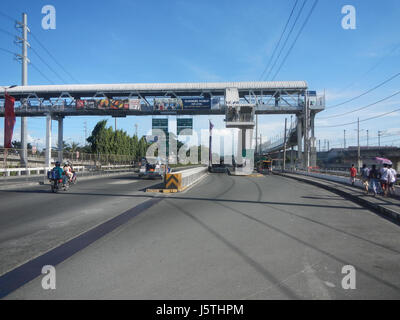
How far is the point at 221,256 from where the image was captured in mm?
4820

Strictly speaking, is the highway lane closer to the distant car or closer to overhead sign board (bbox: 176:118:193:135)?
the distant car

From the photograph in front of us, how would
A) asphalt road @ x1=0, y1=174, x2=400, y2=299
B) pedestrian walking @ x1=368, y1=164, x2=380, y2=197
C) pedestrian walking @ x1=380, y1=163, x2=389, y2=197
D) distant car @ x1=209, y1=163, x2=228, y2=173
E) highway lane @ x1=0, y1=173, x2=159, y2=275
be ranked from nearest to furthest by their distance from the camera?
1. asphalt road @ x1=0, y1=174, x2=400, y2=299
2. highway lane @ x1=0, y1=173, x2=159, y2=275
3. pedestrian walking @ x1=380, y1=163, x2=389, y2=197
4. pedestrian walking @ x1=368, y1=164, x2=380, y2=197
5. distant car @ x1=209, y1=163, x2=228, y2=173

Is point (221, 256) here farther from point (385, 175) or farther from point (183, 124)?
point (183, 124)

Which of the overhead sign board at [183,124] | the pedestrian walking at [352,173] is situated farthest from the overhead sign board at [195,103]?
the pedestrian walking at [352,173]

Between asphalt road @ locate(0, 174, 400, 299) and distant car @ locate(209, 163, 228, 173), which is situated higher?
distant car @ locate(209, 163, 228, 173)

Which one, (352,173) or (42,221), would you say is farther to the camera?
(352,173)

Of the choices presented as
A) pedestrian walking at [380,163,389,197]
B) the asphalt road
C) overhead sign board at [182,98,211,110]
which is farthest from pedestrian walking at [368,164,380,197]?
overhead sign board at [182,98,211,110]

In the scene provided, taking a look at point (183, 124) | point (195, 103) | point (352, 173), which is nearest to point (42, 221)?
point (352, 173)

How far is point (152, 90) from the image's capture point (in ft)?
137

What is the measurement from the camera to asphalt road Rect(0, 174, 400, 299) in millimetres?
3514

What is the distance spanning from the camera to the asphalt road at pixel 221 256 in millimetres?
3514

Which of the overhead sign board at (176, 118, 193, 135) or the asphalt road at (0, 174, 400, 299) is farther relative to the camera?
the overhead sign board at (176, 118, 193, 135)

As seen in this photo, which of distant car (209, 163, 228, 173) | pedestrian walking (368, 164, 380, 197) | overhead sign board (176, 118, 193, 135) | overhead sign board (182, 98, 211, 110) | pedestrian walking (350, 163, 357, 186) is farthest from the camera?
overhead sign board (176, 118, 193, 135)

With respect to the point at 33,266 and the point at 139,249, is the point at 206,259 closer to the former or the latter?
the point at 139,249
